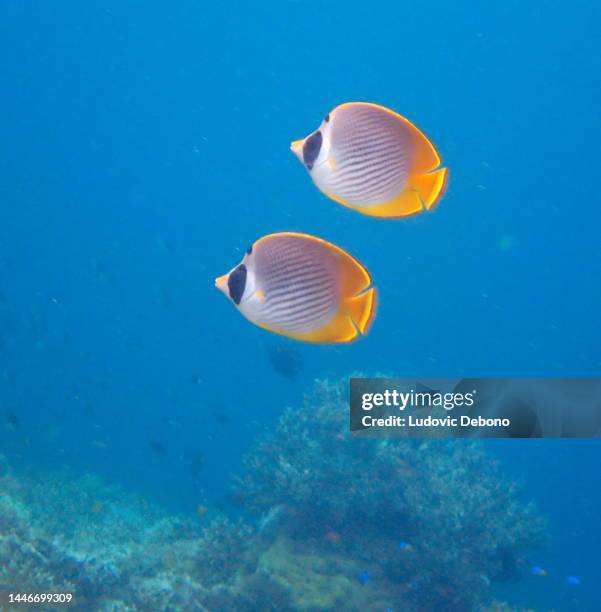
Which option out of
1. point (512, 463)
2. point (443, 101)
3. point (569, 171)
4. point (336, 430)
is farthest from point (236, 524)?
point (443, 101)

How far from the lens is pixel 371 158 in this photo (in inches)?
89.1

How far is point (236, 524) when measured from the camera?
8.70 m

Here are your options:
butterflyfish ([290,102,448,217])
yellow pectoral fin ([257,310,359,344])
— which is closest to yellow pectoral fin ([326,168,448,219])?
butterflyfish ([290,102,448,217])

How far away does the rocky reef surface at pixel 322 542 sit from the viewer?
6.23 m

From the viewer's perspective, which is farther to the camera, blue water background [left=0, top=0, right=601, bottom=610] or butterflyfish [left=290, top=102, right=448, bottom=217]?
blue water background [left=0, top=0, right=601, bottom=610]

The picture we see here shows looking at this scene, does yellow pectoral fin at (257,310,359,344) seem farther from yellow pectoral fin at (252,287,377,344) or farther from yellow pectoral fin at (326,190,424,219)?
yellow pectoral fin at (326,190,424,219)

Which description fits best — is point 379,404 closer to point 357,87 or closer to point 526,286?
point 526,286

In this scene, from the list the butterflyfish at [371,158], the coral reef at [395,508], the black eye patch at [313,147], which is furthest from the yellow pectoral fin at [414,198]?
the coral reef at [395,508]

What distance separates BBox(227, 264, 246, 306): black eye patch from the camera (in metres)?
2.07

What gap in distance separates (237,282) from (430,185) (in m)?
0.91

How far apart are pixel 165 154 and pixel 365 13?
3855 cm

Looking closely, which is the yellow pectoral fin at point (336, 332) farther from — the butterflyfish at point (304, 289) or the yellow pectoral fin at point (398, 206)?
the yellow pectoral fin at point (398, 206)

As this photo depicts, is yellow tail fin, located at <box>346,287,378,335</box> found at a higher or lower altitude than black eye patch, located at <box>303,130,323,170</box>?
lower

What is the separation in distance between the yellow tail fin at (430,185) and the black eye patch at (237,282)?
80 cm
